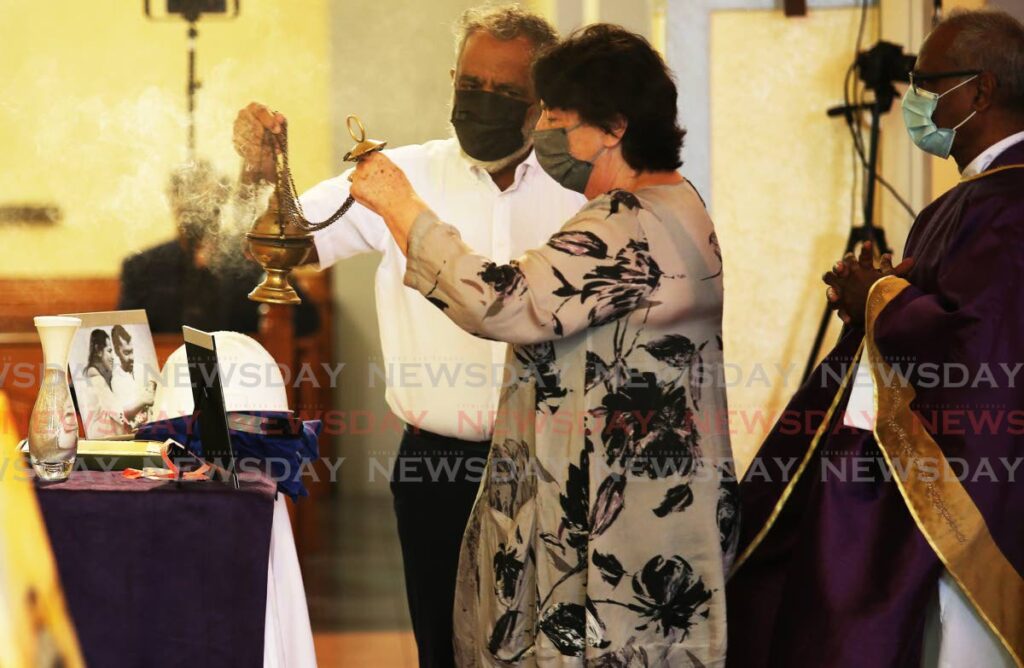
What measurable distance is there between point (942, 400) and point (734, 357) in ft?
5.12

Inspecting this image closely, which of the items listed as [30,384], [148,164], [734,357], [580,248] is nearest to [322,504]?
[30,384]

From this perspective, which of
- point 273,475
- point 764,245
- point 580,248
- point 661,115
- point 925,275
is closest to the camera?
point 580,248

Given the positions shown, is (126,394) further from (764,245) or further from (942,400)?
(764,245)

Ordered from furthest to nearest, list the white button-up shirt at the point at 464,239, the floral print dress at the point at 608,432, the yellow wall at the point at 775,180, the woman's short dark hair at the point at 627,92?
the yellow wall at the point at 775,180 < the white button-up shirt at the point at 464,239 < the woman's short dark hair at the point at 627,92 < the floral print dress at the point at 608,432

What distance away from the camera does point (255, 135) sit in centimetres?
300

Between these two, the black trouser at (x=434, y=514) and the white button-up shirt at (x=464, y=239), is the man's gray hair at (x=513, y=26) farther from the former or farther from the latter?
the black trouser at (x=434, y=514)

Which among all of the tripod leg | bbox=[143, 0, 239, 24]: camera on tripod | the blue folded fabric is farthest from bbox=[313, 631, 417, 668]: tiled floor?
bbox=[143, 0, 239, 24]: camera on tripod

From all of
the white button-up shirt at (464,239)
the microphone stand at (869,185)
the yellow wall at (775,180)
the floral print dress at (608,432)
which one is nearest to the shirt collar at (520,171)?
the white button-up shirt at (464,239)

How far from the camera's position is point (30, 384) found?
302 cm

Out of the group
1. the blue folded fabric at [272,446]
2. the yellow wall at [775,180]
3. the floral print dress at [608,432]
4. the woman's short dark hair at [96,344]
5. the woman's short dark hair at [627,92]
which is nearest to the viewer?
the floral print dress at [608,432]

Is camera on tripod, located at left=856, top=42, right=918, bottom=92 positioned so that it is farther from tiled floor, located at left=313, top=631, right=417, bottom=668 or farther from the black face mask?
tiled floor, located at left=313, top=631, right=417, bottom=668

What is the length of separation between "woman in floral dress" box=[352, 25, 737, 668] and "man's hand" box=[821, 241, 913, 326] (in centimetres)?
46

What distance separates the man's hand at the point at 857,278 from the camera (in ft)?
7.30

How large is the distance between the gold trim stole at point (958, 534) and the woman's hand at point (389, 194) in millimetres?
936
